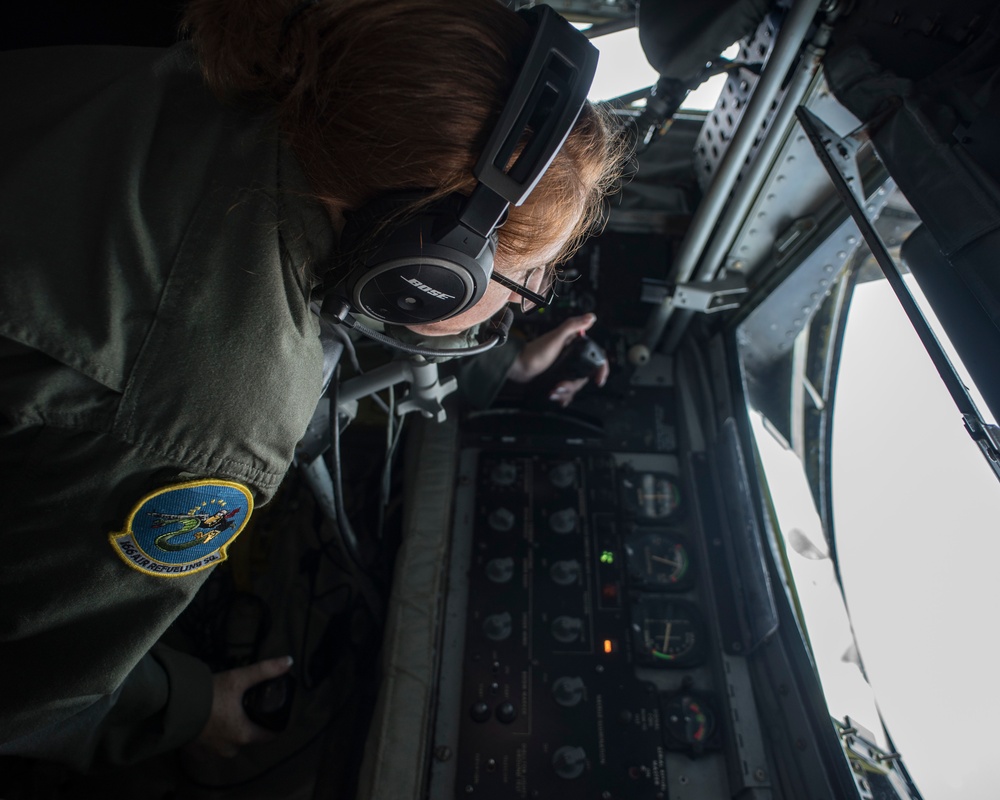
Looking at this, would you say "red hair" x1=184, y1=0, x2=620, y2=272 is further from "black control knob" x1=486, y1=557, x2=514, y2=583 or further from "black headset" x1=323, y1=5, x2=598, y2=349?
"black control knob" x1=486, y1=557, x2=514, y2=583

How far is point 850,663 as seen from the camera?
1.28m

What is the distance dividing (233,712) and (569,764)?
0.77 m

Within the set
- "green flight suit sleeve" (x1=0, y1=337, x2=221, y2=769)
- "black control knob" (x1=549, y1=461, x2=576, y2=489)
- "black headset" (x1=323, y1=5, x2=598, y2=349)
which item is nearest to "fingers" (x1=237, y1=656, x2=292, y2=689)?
"green flight suit sleeve" (x1=0, y1=337, x2=221, y2=769)

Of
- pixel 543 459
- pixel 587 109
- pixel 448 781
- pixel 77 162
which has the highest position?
pixel 543 459

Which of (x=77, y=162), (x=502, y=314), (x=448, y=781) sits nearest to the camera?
(x=77, y=162)

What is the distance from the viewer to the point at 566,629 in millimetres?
1492

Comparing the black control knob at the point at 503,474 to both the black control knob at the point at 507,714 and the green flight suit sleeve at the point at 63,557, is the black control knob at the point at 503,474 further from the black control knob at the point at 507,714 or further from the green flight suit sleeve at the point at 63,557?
the green flight suit sleeve at the point at 63,557

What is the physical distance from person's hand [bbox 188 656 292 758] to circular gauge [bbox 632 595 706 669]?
861mm

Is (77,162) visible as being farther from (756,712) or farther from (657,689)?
(756,712)

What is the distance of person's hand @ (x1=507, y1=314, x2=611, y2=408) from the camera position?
172cm

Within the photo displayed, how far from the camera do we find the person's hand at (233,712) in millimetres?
1347

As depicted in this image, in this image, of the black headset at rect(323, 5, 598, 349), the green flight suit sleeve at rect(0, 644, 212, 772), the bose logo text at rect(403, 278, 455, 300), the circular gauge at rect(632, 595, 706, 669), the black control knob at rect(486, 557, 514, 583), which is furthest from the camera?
the black control knob at rect(486, 557, 514, 583)

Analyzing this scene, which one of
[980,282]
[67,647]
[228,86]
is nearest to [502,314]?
[228,86]

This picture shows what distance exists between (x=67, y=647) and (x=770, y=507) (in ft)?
4.67
